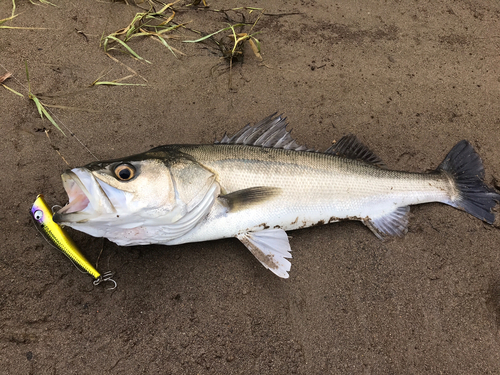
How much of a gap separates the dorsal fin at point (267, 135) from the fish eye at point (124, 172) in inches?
40.4

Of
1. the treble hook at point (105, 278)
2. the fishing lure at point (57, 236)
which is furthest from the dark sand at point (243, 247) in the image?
the fishing lure at point (57, 236)

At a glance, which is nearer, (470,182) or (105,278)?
(105,278)

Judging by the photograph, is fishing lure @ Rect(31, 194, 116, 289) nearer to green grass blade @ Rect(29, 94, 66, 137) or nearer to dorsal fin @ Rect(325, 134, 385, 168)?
green grass blade @ Rect(29, 94, 66, 137)

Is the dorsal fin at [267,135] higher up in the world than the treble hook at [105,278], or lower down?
higher up

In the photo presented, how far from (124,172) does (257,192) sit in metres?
1.07

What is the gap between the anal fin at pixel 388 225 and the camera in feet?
9.50

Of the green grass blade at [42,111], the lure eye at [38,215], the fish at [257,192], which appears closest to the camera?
the fish at [257,192]

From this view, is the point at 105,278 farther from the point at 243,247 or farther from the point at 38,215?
the point at 243,247

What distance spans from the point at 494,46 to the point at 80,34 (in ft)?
18.6

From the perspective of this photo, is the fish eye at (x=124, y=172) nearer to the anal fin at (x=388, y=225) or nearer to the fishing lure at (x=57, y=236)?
the fishing lure at (x=57, y=236)

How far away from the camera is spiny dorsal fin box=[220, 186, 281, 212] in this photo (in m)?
2.45

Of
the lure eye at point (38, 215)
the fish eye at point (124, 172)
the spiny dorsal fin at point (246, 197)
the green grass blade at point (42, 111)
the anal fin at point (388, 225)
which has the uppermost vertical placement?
the fish eye at point (124, 172)

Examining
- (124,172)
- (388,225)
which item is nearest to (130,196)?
(124,172)

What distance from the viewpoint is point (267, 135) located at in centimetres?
283
